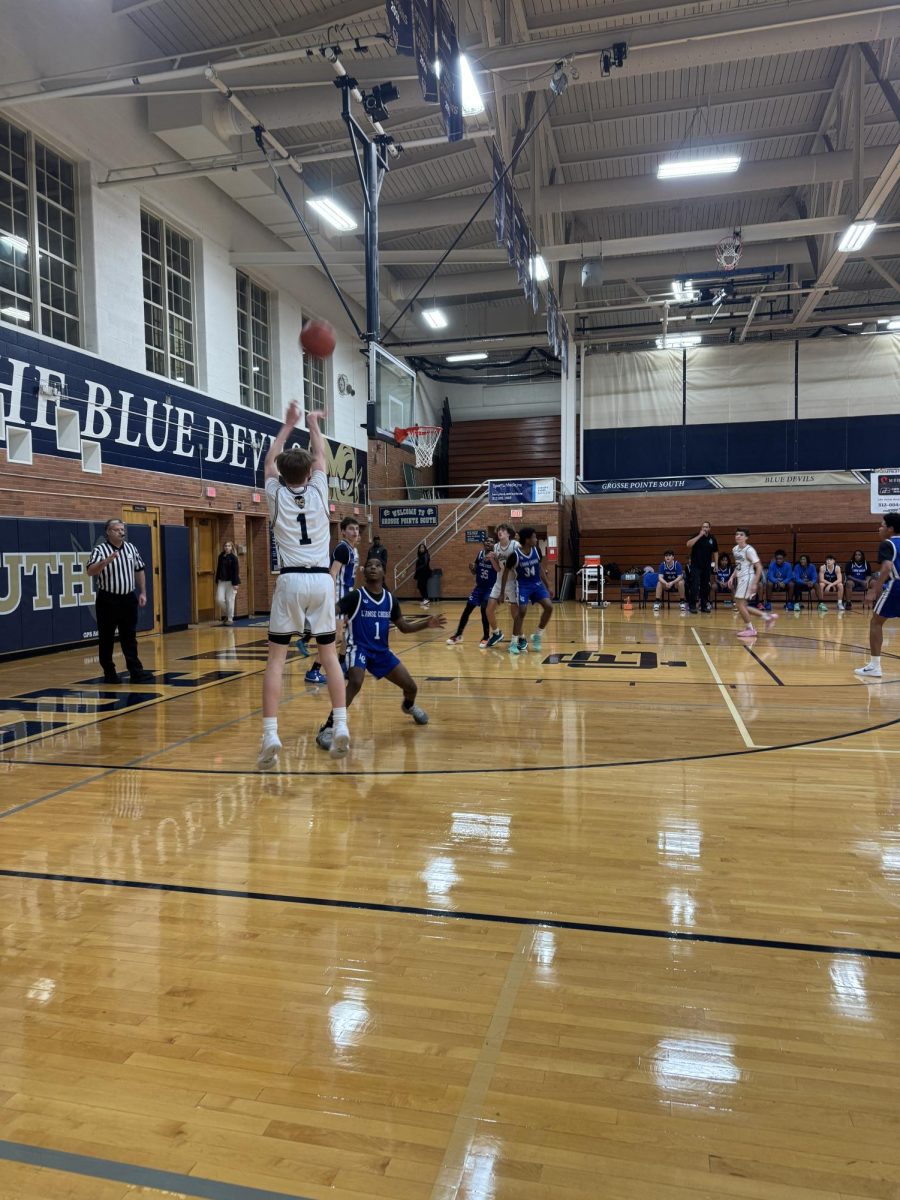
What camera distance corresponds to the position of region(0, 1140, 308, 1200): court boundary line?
143cm

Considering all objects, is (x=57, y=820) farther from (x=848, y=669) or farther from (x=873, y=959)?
(x=848, y=669)

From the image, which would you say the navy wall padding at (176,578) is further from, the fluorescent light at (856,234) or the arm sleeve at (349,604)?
the fluorescent light at (856,234)

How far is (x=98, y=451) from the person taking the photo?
36.2 ft

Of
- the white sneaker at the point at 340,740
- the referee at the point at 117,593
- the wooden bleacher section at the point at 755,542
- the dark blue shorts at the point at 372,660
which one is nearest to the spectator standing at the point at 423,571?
the wooden bleacher section at the point at 755,542

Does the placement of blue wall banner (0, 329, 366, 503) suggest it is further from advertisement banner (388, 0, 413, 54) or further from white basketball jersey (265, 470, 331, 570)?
white basketball jersey (265, 470, 331, 570)

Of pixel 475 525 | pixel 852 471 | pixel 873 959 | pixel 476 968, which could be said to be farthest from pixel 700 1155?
pixel 852 471

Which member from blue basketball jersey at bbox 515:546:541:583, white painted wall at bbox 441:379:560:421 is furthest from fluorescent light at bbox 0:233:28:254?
white painted wall at bbox 441:379:560:421

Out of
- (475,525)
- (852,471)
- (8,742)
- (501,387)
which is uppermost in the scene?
(501,387)

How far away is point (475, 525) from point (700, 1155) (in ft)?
62.7

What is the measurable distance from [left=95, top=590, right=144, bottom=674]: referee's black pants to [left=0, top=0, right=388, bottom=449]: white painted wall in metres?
5.42

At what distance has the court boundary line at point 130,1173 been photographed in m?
1.43

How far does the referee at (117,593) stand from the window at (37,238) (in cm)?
467

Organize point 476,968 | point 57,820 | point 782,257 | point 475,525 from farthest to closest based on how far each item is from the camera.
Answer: point 475,525 < point 782,257 < point 57,820 < point 476,968

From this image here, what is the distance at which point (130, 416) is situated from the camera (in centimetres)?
1170
